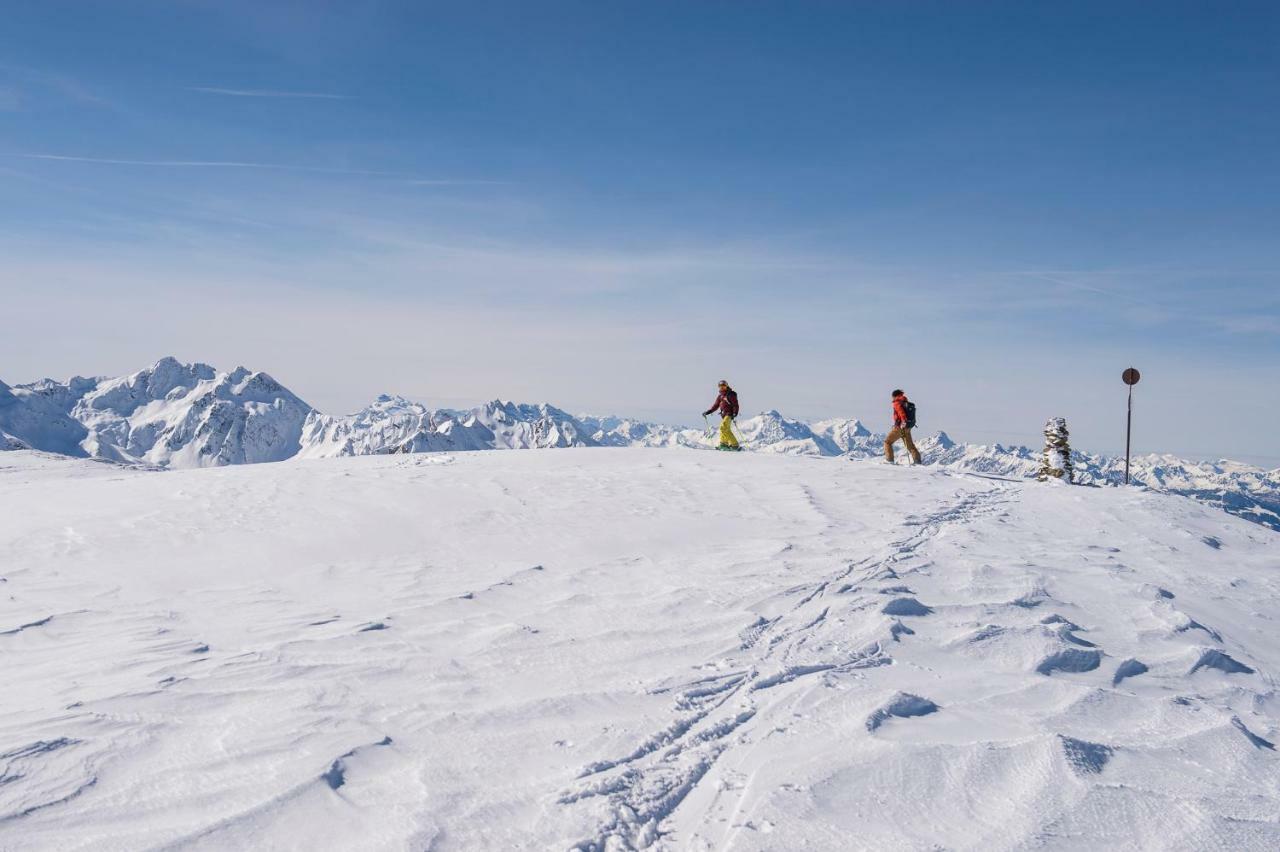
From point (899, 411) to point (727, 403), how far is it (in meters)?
5.06

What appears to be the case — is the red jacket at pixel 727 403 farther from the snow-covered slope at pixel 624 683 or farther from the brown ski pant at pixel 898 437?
the snow-covered slope at pixel 624 683

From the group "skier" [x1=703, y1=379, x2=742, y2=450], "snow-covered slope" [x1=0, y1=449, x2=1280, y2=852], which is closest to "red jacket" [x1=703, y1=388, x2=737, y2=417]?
"skier" [x1=703, y1=379, x2=742, y2=450]

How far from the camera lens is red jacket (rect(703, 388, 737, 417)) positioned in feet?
73.2

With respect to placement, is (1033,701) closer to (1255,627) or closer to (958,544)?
(1255,627)

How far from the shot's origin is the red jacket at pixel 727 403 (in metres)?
22.3

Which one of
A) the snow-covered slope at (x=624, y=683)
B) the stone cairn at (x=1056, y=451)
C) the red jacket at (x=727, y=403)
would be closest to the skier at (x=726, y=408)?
the red jacket at (x=727, y=403)

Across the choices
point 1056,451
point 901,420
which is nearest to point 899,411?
point 901,420

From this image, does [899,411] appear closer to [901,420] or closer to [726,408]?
[901,420]

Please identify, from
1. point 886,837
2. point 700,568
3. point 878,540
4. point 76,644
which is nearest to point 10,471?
point 76,644

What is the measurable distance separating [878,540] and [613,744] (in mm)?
7557

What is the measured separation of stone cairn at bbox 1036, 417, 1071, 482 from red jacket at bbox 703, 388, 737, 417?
14095 mm

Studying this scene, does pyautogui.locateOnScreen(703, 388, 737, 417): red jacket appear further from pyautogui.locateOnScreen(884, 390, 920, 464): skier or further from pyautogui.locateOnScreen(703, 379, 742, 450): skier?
pyautogui.locateOnScreen(884, 390, 920, 464): skier

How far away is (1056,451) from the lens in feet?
96.4

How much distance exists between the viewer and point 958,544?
10.8m
